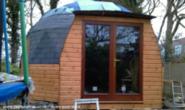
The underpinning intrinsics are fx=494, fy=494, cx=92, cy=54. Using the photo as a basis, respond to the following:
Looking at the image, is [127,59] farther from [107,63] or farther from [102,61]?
[102,61]

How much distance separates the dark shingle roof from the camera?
12.8 meters

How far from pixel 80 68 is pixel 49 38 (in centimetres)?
140

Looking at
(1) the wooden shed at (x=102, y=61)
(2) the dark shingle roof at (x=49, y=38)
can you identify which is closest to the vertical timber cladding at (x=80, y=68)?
(1) the wooden shed at (x=102, y=61)

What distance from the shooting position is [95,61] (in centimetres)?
1273

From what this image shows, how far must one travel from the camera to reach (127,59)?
13.0m

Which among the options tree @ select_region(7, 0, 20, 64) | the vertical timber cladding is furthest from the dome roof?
tree @ select_region(7, 0, 20, 64)

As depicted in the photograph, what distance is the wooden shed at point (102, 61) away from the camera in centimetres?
1248

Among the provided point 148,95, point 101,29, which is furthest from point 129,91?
point 101,29

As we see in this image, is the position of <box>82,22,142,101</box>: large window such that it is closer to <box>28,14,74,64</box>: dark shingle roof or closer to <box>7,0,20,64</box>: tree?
<box>28,14,74,64</box>: dark shingle roof

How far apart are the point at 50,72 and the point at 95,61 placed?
3.95 ft

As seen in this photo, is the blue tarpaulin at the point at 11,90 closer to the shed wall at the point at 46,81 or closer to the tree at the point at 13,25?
the shed wall at the point at 46,81

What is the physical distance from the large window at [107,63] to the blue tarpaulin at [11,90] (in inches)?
229

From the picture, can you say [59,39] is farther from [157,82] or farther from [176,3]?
[176,3]

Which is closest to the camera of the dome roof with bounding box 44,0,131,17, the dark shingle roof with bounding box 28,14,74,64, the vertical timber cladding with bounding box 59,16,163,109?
the vertical timber cladding with bounding box 59,16,163,109
